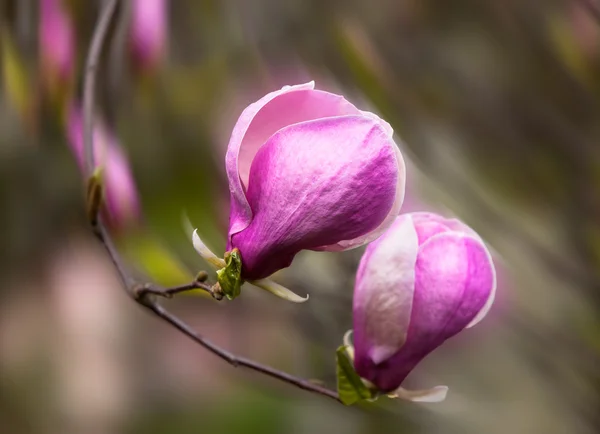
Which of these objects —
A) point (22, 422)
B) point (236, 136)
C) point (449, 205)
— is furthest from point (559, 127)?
point (22, 422)

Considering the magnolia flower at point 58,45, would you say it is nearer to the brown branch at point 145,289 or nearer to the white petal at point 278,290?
the brown branch at point 145,289

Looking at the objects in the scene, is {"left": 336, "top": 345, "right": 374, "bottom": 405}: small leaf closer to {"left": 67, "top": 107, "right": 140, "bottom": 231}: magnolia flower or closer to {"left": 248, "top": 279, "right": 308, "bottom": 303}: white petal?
{"left": 248, "top": 279, "right": 308, "bottom": 303}: white petal

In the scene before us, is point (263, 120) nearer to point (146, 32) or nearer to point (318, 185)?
point (318, 185)

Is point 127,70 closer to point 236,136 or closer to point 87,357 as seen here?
point 236,136

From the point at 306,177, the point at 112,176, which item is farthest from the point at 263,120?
the point at 112,176

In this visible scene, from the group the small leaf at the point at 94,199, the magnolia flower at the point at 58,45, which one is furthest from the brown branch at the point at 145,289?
the magnolia flower at the point at 58,45
